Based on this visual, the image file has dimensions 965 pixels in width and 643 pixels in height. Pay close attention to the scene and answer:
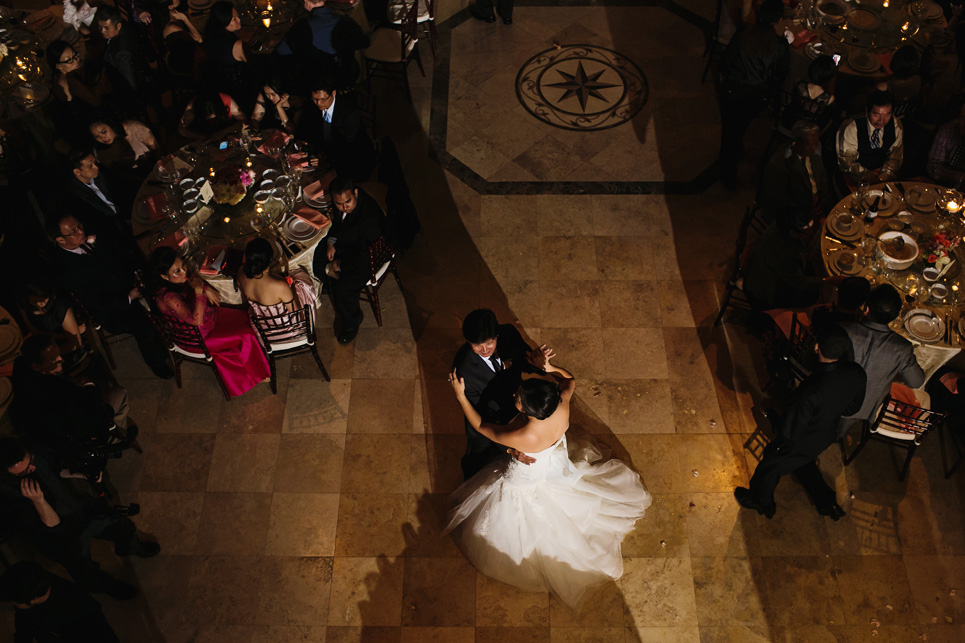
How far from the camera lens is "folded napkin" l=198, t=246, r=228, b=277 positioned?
15.3ft

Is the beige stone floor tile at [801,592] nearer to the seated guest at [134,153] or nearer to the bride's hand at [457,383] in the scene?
the bride's hand at [457,383]

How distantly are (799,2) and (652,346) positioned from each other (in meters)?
3.49

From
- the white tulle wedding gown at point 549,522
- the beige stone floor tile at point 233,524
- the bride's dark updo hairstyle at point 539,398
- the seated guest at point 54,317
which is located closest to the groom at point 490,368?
the white tulle wedding gown at point 549,522

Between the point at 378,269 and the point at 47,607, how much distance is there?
2.81m

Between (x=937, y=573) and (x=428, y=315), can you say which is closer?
(x=937, y=573)

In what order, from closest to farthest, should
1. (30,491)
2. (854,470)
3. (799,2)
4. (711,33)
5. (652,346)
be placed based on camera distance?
(30,491), (854,470), (652,346), (799,2), (711,33)

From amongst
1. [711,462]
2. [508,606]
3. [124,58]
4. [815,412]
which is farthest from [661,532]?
[124,58]

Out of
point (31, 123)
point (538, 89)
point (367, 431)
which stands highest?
point (31, 123)

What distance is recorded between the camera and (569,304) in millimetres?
5551

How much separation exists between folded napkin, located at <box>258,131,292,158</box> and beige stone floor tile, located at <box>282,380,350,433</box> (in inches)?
66.7

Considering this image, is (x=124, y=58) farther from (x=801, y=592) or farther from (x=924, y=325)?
(x=801, y=592)

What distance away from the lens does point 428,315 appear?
554 centimetres

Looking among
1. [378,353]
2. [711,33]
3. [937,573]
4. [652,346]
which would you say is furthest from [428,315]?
[711,33]

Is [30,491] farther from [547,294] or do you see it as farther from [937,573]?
[937,573]
